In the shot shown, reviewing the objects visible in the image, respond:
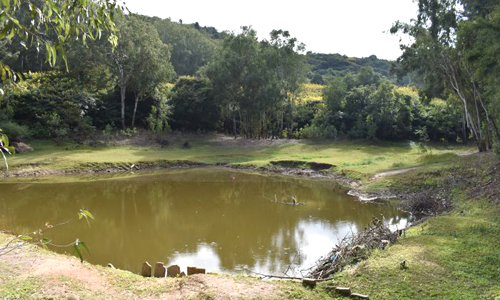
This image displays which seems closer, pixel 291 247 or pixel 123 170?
pixel 291 247

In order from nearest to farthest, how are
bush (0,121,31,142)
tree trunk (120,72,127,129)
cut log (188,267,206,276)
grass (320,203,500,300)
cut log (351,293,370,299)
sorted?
cut log (351,293,370,299) < grass (320,203,500,300) < cut log (188,267,206,276) < bush (0,121,31,142) < tree trunk (120,72,127,129)

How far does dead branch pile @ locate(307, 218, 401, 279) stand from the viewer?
8203mm

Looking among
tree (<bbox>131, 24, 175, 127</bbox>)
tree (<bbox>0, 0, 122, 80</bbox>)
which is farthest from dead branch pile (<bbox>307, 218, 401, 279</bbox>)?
tree (<bbox>131, 24, 175, 127</bbox>)

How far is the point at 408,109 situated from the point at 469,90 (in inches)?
665

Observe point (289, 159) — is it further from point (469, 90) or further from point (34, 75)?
point (34, 75)

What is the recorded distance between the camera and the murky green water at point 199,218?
10.1 meters

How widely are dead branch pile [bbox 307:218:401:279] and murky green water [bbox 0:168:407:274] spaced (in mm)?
877

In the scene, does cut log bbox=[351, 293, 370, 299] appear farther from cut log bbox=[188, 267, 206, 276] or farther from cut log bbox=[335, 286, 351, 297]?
cut log bbox=[188, 267, 206, 276]

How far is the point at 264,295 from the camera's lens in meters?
6.34

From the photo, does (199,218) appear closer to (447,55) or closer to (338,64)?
(447,55)

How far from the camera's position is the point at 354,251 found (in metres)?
8.70

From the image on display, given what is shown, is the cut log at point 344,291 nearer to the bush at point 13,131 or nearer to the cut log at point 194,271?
the cut log at point 194,271

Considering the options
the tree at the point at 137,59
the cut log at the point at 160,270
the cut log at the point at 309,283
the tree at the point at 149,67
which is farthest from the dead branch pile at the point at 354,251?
the tree at the point at 149,67

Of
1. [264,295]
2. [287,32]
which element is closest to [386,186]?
[264,295]
